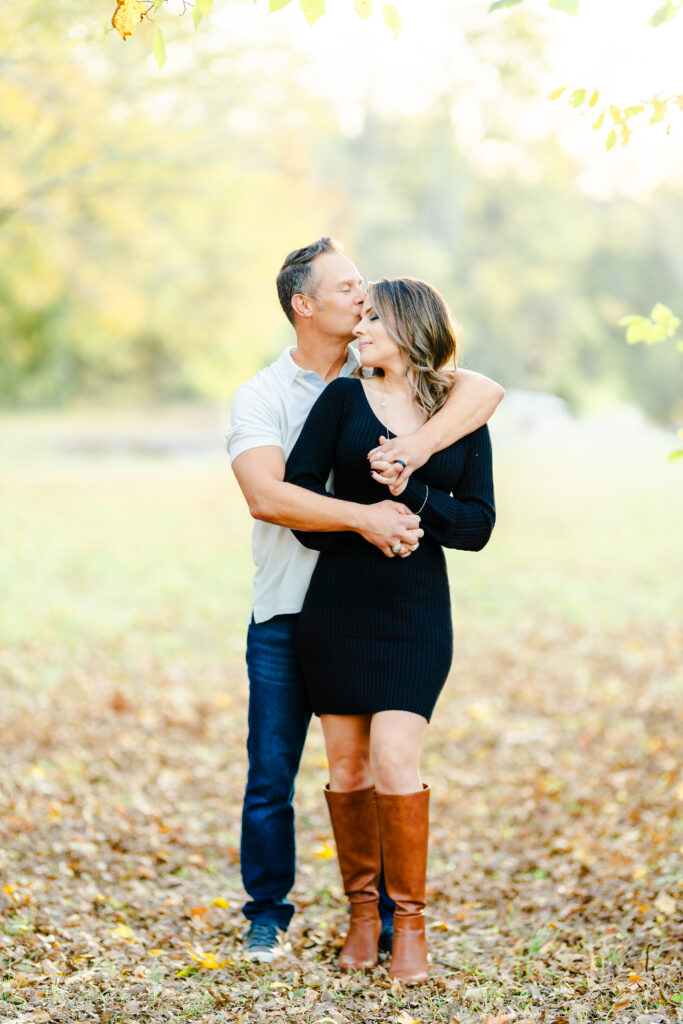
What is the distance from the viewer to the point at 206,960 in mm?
3498

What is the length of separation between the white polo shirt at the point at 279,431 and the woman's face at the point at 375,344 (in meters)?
0.25

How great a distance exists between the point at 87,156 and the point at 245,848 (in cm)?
873

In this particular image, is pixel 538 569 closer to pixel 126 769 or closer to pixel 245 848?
pixel 126 769

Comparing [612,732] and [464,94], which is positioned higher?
[464,94]

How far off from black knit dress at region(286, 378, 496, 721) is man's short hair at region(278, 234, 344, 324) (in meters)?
0.40

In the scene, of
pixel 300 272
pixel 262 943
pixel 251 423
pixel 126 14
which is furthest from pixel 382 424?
pixel 262 943

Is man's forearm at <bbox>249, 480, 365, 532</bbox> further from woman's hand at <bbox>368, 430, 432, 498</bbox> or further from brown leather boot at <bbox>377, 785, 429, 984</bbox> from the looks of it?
brown leather boot at <bbox>377, 785, 429, 984</bbox>

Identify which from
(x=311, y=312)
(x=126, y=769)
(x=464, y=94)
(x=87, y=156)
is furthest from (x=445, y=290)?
(x=311, y=312)

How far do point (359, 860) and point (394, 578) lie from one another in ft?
→ 3.02

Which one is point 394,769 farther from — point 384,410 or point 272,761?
point 384,410

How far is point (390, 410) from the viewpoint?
335 cm

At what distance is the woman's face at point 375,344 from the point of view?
330cm

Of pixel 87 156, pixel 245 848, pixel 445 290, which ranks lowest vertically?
pixel 245 848

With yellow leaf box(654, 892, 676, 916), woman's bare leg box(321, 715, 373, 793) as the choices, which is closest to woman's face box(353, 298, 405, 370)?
woman's bare leg box(321, 715, 373, 793)
